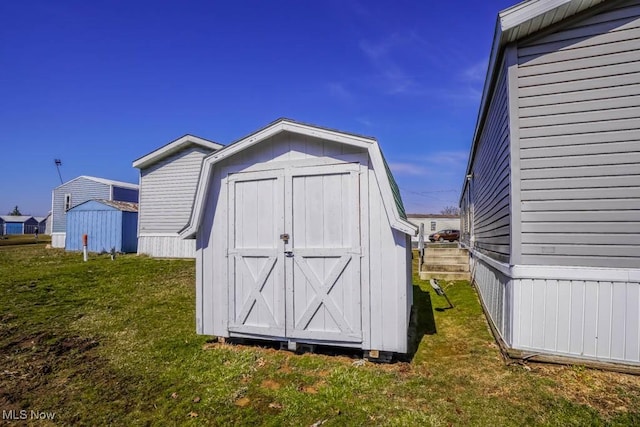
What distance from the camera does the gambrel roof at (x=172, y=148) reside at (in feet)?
49.4

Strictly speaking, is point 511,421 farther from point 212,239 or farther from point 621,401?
point 212,239

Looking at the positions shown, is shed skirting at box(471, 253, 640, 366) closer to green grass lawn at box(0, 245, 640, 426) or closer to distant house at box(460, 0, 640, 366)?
distant house at box(460, 0, 640, 366)

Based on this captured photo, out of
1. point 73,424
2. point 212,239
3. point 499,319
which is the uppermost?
point 212,239

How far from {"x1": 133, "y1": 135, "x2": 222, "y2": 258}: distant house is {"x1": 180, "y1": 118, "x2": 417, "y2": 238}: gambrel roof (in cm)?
1040

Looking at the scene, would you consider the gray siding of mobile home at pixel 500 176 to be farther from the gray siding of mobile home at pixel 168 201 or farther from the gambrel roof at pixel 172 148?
the gray siding of mobile home at pixel 168 201

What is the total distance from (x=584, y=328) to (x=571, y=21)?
3827 mm

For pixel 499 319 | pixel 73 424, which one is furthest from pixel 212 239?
pixel 499 319

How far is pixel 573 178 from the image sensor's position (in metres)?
4.29

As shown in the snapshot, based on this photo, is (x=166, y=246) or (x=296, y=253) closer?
(x=296, y=253)

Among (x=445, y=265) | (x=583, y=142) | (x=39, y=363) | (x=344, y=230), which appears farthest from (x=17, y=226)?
(x=583, y=142)

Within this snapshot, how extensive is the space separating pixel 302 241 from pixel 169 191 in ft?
43.0

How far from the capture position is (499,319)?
5371 mm

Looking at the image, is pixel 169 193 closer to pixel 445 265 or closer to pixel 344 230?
pixel 445 265

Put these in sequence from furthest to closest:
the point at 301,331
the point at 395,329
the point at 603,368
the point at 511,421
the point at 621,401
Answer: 1. the point at 301,331
2. the point at 395,329
3. the point at 603,368
4. the point at 621,401
5. the point at 511,421
